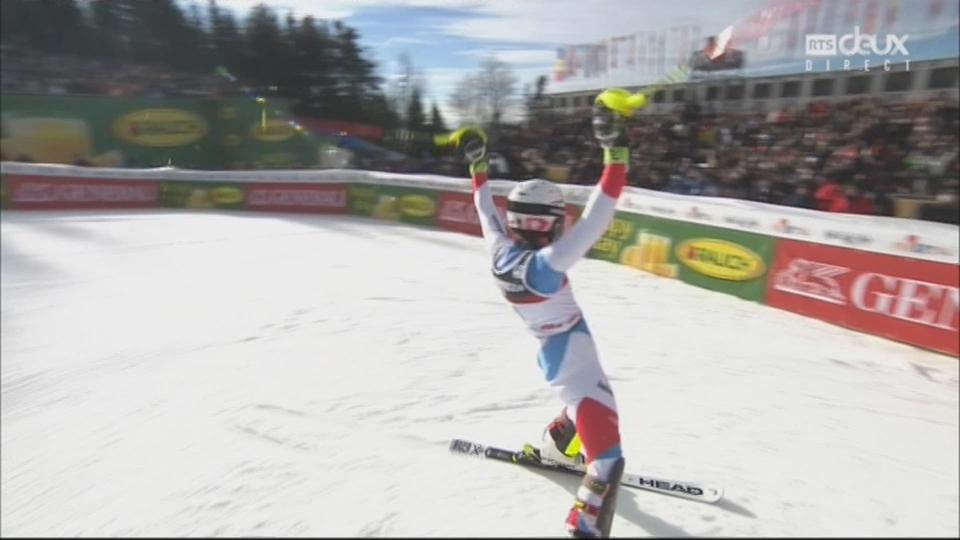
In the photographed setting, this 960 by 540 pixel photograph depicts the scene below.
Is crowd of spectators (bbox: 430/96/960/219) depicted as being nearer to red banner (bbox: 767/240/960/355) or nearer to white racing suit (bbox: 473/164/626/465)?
red banner (bbox: 767/240/960/355)

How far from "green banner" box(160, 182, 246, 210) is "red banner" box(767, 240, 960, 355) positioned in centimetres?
1364

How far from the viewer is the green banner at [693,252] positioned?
24.4ft

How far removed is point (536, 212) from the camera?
9.99ft

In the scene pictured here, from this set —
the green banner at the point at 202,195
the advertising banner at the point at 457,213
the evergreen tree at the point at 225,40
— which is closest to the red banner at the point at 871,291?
the advertising banner at the point at 457,213

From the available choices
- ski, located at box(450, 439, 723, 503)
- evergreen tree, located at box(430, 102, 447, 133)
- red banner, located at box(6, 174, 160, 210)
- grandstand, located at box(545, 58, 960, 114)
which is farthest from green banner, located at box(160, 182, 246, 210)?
ski, located at box(450, 439, 723, 503)

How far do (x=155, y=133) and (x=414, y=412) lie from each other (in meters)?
20.1

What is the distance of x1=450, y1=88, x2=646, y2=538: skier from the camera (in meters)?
2.88

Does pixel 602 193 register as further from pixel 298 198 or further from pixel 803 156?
pixel 298 198

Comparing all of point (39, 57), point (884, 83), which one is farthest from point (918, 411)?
point (39, 57)

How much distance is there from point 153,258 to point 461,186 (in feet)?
19.7

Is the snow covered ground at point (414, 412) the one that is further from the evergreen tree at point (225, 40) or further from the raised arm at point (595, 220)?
the evergreen tree at point (225, 40)

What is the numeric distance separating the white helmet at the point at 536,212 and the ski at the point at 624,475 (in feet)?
4.98

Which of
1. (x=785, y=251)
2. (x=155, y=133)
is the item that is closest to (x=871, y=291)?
(x=785, y=251)

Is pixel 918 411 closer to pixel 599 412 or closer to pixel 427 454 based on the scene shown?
pixel 599 412
